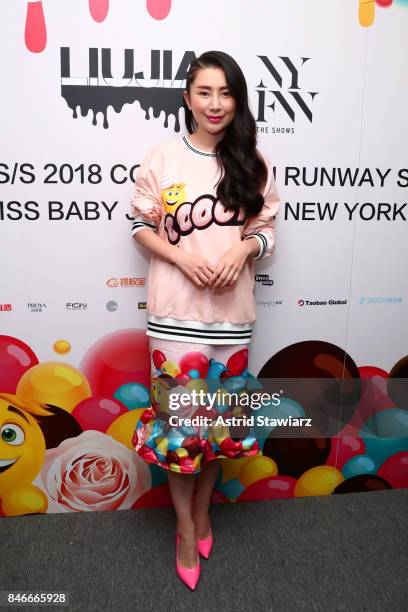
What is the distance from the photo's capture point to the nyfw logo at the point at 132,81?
1.74m

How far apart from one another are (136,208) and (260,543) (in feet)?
4.25

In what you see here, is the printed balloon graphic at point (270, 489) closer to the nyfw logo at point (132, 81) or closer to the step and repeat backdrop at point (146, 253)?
the step and repeat backdrop at point (146, 253)

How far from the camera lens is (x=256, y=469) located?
2152mm

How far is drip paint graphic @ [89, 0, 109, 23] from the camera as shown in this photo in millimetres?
1707

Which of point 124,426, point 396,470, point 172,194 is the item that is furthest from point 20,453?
point 396,470

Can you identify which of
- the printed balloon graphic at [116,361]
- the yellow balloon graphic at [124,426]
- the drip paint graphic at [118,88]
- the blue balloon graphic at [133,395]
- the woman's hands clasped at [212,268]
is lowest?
the yellow balloon graphic at [124,426]

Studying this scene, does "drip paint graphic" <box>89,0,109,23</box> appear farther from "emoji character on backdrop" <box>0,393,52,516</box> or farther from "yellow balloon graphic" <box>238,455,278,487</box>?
"yellow balloon graphic" <box>238,455,278,487</box>

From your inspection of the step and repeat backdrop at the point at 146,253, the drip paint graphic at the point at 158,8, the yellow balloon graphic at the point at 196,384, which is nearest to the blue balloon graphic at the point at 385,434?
the step and repeat backdrop at the point at 146,253

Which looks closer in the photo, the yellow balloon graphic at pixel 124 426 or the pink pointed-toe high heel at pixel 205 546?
the pink pointed-toe high heel at pixel 205 546

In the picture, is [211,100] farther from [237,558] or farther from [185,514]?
[237,558]

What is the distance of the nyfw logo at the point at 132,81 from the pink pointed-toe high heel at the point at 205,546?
147 cm

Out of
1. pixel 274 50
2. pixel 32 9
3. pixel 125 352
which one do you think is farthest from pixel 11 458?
pixel 274 50

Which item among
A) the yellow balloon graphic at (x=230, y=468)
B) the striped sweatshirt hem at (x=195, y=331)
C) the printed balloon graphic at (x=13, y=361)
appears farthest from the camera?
the yellow balloon graphic at (x=230, y=468)

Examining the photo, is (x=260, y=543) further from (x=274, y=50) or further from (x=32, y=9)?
(x=32, y=9)
